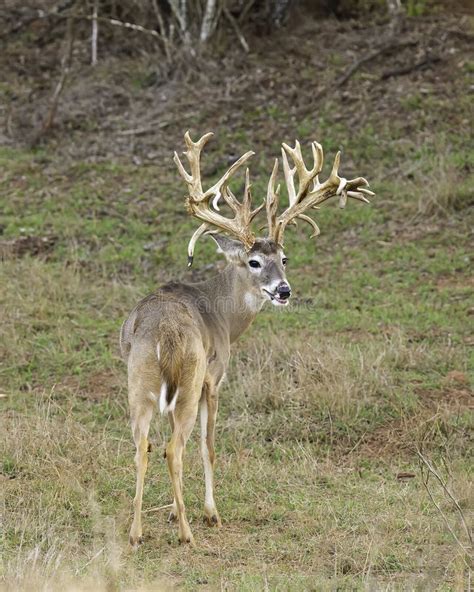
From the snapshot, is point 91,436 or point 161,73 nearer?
point 91,436

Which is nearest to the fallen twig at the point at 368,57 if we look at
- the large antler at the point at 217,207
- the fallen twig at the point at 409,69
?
the fallen twig at the point at 409,69

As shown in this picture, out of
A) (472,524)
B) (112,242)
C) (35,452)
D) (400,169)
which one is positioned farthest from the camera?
(400,169)

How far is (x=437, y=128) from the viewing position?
15461 mm

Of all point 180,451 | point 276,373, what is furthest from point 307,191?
point 180,451

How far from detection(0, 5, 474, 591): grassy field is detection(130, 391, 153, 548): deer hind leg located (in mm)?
106

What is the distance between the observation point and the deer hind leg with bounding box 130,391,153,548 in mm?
6910

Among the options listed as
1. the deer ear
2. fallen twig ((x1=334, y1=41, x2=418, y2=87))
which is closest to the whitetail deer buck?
the deer ear

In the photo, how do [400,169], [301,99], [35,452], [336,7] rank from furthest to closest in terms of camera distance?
[336,7] < [301,99] < [400,169] < [35,452]

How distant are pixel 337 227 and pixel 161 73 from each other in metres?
5.07

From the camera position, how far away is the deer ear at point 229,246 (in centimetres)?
848

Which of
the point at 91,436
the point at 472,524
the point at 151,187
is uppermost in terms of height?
the point at 472,524

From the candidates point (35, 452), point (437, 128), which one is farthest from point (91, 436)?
point (437, 128)

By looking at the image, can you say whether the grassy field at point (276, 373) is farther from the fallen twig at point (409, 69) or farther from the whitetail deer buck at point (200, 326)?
the whitetail deer buck at point (200, 326)

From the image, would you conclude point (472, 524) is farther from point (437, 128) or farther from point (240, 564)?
point (437, 128)
